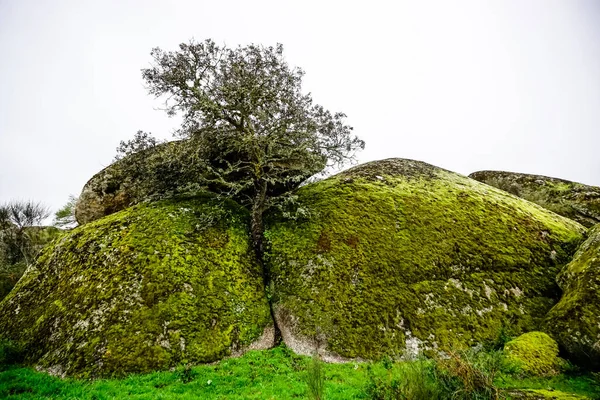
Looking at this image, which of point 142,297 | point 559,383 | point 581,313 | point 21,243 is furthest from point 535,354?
point 21,243

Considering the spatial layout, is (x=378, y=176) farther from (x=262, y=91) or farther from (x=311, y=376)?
(x=311, y=376)

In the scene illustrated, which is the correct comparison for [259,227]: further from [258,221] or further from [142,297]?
[142,297]

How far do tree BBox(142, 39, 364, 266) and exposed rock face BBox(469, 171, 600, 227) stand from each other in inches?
758

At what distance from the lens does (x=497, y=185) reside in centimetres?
2948

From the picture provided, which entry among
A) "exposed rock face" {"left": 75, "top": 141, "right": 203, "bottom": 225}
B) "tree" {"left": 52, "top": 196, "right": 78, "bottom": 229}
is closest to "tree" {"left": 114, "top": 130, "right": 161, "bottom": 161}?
"exposed rock face" {"left": 75, "top": 141, "right": 203, "bottom": 225}

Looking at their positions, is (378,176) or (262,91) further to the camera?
(378,176)

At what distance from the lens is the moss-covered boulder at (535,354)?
10539 mm

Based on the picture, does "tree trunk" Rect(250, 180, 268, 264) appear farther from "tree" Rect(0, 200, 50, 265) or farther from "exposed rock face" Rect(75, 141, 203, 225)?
"tree" Rect(0, 200, 50, 265)

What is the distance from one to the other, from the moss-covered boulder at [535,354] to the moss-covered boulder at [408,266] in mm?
1516

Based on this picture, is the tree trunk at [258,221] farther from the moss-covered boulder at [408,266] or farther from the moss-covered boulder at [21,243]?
the moss-covered boulder at [21,243]

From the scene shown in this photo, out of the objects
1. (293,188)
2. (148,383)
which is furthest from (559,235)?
(148,383)

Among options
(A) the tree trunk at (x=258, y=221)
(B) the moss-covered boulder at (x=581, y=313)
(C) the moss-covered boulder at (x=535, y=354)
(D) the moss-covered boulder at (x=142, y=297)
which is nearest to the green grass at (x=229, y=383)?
(C) the moss-covered boulder at (x=535, y=354)

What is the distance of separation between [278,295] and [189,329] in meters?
4.22

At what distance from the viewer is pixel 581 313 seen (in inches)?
449
